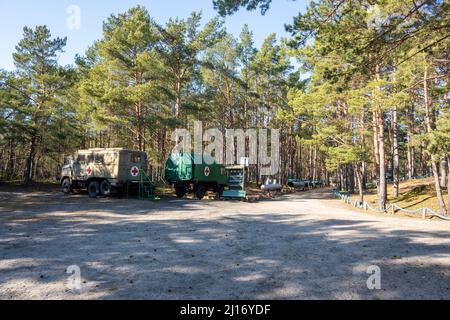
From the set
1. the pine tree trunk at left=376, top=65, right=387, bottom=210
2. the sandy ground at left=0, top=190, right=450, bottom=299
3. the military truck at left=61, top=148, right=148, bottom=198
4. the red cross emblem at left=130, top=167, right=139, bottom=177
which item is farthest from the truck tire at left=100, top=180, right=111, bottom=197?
the pine tree trunk at left=376, top=65, right=387, bottom=210

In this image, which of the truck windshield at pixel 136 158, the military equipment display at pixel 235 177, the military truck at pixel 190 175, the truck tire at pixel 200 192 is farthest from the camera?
the military equipment display at pixel 235 177

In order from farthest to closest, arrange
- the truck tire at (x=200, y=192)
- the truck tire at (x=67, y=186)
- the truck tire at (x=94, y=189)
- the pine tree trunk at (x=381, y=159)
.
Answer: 1. the truck tire at (x=200, y=192)
2. the truck tire at (x=67, y=186)
3. the truck tire at (x=94, y=189)
4. the pine tree trunk at (x=381, y=159)

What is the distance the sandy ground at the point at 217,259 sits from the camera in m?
4.54

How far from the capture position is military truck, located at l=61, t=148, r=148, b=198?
18.1 meters

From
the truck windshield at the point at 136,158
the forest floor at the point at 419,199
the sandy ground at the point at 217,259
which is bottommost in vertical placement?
the sandy ground at the point at 217,259

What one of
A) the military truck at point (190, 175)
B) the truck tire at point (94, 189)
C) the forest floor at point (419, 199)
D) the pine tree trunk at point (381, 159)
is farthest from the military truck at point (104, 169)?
the forest floor at point (419, 199)

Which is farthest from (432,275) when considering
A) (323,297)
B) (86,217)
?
(86,217)

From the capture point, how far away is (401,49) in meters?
9.76

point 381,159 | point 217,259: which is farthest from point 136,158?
point 381,159

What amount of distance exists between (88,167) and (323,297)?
18.3 metres

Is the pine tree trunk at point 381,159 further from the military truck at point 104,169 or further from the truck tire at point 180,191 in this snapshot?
the military truck at point 104,169

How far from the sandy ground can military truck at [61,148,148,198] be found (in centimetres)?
761
